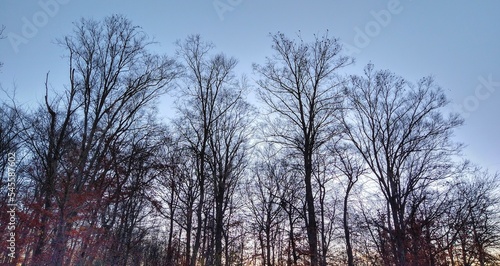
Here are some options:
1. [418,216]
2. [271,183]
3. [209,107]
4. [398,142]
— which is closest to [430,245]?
[418,216]

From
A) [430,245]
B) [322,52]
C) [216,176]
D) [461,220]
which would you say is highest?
[322,52]

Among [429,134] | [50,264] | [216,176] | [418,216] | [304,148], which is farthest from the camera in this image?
[418,216]

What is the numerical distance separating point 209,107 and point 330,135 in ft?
22.9

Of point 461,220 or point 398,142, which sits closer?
point 398,142

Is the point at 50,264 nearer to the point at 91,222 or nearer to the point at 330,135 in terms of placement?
the point at 91,222

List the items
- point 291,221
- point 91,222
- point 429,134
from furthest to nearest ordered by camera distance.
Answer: point 291,221 < point 91,222 < point 429,134

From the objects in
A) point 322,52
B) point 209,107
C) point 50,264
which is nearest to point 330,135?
point 322,52

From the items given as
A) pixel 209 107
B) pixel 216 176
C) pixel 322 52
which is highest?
pixel 322 52

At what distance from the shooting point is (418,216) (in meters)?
23.4

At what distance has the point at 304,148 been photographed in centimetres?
1389

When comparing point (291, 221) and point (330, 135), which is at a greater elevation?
point (330, 135)

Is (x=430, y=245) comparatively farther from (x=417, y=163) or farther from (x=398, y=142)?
(x=398, y=142)

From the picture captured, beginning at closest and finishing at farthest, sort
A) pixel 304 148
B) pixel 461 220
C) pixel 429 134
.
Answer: pixel 304 148, pixel 429 134, pixel 461 220

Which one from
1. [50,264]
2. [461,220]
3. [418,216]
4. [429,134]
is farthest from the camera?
[418,216]
